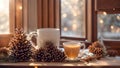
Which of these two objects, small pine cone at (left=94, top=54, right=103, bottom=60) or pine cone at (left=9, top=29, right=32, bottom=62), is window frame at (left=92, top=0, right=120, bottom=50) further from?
pine cone at (left=9, top=29, right=32, bottom=62)

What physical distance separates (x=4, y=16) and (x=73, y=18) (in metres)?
0.60

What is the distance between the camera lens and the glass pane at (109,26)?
1907 mm

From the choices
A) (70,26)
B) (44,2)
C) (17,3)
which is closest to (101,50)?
(70,26)

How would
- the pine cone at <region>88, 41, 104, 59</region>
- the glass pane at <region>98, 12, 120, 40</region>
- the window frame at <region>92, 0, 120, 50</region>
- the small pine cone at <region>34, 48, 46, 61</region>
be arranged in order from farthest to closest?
the glass pane at <region>98, 12, 120, 40</region>, the window frame at <region>92, 0, 120, 50</region>, the pine cone at <region>88, 41, 104, 59</region>, the small pine cone at <region>34, 48, 46, 61</region>

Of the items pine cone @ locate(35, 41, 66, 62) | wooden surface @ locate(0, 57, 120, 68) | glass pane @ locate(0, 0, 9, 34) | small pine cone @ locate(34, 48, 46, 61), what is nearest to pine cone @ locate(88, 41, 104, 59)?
wooden surface @ locate(0, 57, 120, 68)

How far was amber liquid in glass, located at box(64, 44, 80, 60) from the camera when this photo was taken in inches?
56.4

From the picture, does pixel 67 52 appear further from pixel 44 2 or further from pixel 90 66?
pixel 44 2

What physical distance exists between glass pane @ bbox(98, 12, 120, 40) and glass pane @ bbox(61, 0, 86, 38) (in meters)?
0.15

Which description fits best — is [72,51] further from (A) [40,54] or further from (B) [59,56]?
(A) [40,54]

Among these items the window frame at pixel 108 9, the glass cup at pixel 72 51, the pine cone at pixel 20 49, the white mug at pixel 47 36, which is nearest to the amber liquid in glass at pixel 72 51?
the glass cup at pixel 72 51

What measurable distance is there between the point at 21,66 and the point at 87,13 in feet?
2.83

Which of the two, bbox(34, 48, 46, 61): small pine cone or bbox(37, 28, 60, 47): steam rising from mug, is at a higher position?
bbox(37, 28, 60, 47): steam rising from mug

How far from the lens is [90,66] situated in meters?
1.32

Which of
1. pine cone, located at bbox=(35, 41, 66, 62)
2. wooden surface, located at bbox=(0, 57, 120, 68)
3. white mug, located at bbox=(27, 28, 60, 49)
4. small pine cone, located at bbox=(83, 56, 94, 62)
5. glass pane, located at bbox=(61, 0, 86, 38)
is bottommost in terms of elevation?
wooden surface, located at bbox=(0, 57, 120, 68)
